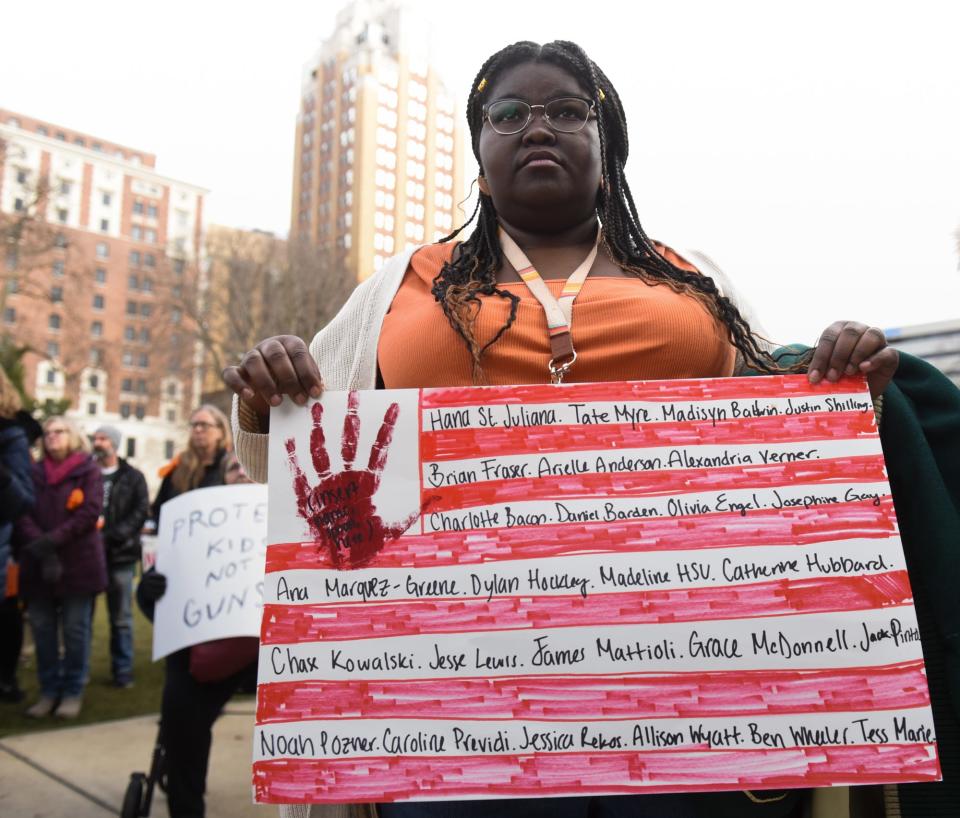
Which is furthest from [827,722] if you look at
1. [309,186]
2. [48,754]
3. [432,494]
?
[309,186]

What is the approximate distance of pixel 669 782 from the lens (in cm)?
113

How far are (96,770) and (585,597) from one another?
354 cm

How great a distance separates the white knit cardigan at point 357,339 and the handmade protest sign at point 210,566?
1525 millimetres

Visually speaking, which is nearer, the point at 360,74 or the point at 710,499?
the point at 710,499

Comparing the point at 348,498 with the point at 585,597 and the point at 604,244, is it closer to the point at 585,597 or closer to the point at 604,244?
the point at 585,597

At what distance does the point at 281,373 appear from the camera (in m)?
1.32

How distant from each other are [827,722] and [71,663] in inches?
191

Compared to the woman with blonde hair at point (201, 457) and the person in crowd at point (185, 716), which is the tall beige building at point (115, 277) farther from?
the person in crowd at point (185, 716)

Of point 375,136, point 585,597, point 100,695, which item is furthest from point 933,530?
point 375,136

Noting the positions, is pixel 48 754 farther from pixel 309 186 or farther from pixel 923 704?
pixel 309 186

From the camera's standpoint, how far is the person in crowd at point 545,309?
133 centimetres

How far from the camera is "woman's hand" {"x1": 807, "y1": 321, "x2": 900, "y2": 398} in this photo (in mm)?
1321

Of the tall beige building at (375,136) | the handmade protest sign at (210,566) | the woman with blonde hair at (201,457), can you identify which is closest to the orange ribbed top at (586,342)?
the handmade protest sign at (210,566)

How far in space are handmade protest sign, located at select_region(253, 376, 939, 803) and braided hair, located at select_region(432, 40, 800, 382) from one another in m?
0.18
